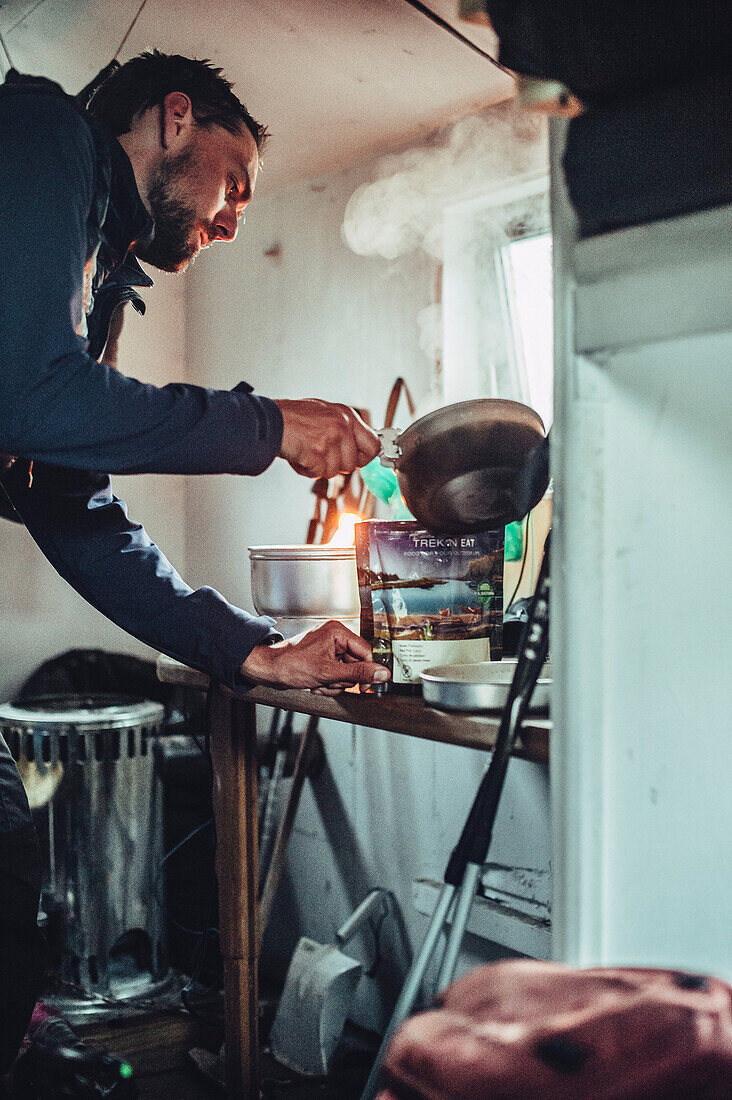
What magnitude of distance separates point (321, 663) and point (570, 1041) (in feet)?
1.98

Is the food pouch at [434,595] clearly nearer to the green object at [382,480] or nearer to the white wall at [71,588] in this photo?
the green object at [382,480]

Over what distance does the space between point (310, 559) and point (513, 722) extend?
46 centimetres

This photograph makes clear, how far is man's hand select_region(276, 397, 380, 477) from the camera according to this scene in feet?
2.91

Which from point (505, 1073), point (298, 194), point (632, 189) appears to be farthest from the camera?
point (298, 194)

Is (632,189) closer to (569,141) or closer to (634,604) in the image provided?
(569,141)

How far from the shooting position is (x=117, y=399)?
803mm

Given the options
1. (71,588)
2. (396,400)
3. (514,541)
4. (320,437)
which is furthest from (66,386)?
(71,588)

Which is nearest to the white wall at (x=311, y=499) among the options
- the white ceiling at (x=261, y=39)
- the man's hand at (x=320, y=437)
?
the white ceiling at (x=261, y=39)

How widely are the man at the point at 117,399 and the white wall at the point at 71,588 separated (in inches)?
28.4

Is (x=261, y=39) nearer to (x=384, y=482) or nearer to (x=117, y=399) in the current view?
(x=384, y=482)

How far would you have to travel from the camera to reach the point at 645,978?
1.62 ft

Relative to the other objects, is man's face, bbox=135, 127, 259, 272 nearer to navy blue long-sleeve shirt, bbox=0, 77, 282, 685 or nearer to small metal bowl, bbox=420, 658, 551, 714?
navy blue long-sleeve shirt, bbox=0, 77, 282, 685

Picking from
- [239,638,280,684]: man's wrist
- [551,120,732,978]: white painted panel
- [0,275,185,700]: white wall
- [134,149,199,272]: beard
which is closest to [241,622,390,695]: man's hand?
[239,638,280,684]: man's wrist

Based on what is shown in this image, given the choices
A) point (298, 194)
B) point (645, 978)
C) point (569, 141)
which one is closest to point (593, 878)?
point (645, 978)
